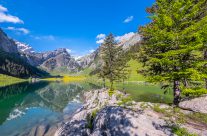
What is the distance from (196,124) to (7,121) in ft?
140

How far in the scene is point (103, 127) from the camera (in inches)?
701

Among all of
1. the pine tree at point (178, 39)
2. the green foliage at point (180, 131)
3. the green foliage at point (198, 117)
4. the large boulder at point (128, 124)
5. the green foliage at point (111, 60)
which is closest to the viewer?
the green foliage at point (180, 131)

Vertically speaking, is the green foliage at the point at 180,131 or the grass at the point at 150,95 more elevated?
the green foliage at the point at 180,131

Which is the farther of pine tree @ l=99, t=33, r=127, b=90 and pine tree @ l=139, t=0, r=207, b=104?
pine tree @ l=99, t=33, r=127, b=90

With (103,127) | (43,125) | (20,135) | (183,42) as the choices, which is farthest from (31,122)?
(183,42)

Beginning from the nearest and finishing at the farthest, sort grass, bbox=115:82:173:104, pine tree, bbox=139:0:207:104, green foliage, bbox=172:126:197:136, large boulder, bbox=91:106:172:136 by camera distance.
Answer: green foliage, bbox=172:126:197:136, large boulder, bbox=91:106:172:136, pine tree, bbox=139:0:207:104, grass, bbox=115:82:173:104

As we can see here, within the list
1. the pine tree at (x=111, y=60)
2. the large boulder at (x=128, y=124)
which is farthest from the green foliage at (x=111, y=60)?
the large boulder at (x=128, y=124)

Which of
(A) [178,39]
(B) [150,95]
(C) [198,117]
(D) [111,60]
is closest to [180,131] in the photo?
(C) [198,117]

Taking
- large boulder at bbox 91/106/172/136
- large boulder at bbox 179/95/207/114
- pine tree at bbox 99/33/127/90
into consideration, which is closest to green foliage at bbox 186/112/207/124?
large boulder at bbox 91/106/172/136

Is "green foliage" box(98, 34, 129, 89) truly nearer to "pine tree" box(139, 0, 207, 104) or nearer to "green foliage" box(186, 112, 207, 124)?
"pine tree" box(139, 0, 207, 104)

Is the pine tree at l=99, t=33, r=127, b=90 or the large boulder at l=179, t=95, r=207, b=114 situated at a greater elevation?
the pine tree at l=99, t=33, r=127, b=90

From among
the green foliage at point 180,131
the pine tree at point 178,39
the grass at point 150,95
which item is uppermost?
the pine tree at point 178,39

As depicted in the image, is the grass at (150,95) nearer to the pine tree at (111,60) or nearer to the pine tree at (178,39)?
the pine tree at (111,60)

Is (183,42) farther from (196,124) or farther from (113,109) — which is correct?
(113,109)
